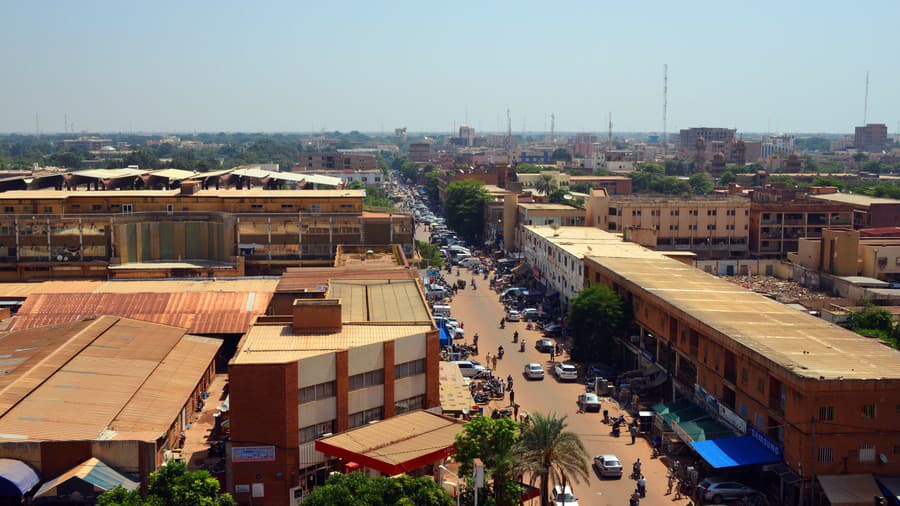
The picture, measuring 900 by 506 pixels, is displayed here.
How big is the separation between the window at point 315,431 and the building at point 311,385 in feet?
0.09

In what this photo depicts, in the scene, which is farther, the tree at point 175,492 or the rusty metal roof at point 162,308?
the rusty metal roof at point 162,308

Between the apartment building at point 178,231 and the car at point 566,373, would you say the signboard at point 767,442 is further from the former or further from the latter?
the apartment building at point 178,231

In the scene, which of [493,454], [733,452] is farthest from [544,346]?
[493,454]

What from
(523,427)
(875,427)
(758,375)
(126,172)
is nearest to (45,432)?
(523,427)

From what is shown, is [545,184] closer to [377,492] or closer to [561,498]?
[561,498]

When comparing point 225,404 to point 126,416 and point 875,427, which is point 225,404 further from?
point 875,427

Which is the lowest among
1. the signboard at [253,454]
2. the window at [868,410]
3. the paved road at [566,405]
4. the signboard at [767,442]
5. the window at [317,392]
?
the paved road at [566,405]

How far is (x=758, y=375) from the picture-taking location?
27.4 m

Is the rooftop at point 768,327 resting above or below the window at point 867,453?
above

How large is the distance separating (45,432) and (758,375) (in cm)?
1940

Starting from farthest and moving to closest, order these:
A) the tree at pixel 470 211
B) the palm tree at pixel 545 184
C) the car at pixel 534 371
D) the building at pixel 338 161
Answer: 1. the building at pixel 338 161
2. the palm tree at pixel 545 184
3. the tree at pixel 470 211
4. the car at pixel 534 371

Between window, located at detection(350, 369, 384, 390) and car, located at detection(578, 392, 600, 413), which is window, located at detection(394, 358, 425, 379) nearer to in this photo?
window, located at detection(350, 369, 384, 390)

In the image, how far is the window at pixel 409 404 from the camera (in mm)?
26600

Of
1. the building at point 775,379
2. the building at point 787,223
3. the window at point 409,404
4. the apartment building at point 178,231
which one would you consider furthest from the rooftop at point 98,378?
the building at point 787,223
